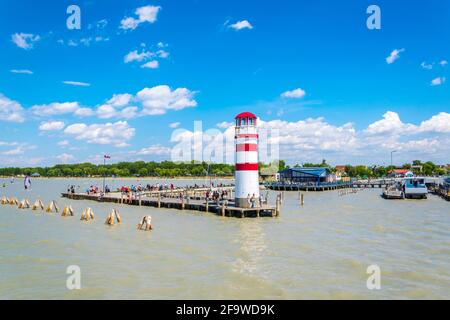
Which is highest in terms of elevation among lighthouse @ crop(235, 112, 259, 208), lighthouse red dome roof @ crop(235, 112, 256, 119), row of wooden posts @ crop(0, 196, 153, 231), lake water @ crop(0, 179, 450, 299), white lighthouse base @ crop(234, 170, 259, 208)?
lighthouse red dome roof @ crop(235, 112, 256, 119)

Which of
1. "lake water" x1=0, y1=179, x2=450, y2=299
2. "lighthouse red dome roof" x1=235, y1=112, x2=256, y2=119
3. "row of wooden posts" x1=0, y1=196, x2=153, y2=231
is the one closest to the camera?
"lake water" x1=0, y1=179, x2=450, y2=299

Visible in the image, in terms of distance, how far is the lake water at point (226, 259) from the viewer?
1369 cm

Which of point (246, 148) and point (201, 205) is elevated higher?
point (246, 148)

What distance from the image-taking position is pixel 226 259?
18.0 m

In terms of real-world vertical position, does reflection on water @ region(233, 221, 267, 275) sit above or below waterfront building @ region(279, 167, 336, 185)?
below

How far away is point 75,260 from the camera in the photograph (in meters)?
17.8

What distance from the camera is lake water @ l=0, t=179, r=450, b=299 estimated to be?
44.9 ft

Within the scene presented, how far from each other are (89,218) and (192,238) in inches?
489

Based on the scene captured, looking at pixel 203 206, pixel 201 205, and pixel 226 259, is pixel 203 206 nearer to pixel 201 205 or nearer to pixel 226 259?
pixel 201 205

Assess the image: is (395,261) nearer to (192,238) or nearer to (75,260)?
(192,238)

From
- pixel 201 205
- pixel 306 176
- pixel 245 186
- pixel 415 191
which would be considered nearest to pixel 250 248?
→ pixel 245 186

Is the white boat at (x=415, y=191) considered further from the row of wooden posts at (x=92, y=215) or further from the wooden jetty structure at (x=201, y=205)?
the row of wooden posts at (x=92, y=215)

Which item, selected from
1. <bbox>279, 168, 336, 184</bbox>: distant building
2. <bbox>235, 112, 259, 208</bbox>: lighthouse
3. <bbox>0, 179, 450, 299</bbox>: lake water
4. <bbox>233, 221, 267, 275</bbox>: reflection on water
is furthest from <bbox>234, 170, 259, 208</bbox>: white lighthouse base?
<bbox>279, 168, 336, 184</bbox>: distant building

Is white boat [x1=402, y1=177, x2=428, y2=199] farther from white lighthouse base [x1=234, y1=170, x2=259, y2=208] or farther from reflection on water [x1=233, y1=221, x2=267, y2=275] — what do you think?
reflection on water [x1=233, y1=221, x2=267, y2=275]
